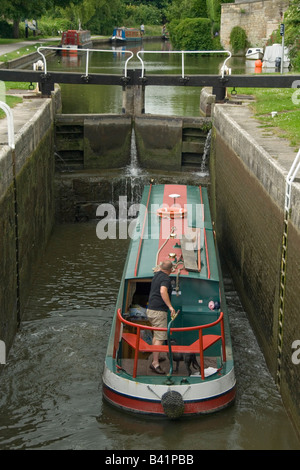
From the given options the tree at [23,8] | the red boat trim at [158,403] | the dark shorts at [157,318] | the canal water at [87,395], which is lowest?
the canal water at [87,395]

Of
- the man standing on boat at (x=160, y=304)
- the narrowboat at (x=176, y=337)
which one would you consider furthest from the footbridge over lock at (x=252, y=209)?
the man standing on boat at (x=160, y=304)

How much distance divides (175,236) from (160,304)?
2268 millimetres

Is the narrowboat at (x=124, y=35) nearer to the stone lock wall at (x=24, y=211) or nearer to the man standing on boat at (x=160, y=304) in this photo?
the stone lock wall at (x=24, y=211)

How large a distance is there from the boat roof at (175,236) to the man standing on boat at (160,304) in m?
0.55

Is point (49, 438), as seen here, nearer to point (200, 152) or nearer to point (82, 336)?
point (82, 336)

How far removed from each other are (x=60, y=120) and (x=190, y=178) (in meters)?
4.57

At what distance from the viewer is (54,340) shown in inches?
529

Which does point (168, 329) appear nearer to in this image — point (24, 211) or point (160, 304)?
point (160, 304)

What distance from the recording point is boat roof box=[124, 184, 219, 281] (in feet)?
39.2

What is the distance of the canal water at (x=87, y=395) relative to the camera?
10297 mm

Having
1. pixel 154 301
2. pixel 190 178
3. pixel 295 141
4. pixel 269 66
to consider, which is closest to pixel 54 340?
pixel 154 301

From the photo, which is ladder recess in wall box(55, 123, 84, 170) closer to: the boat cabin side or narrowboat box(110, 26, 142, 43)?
the boat cabin side

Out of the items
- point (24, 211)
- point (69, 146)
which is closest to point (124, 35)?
point (69, 146)

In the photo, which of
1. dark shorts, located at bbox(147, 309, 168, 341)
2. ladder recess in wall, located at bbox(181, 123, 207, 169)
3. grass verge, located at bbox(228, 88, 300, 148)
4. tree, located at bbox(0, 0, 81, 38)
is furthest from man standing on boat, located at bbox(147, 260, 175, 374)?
tree, located at bbox(0, 0, 81, 38)
